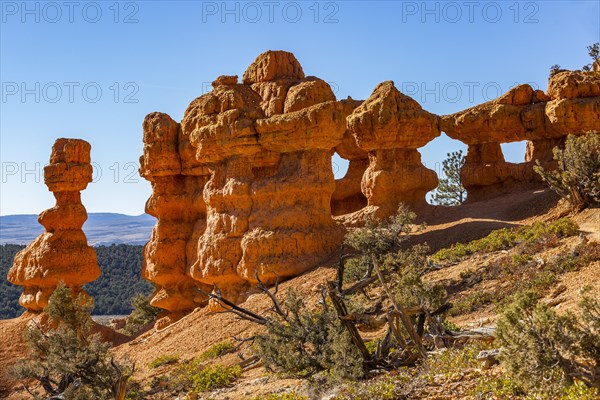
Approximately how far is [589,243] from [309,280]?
306 inches

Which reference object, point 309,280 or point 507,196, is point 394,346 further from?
point 507,196

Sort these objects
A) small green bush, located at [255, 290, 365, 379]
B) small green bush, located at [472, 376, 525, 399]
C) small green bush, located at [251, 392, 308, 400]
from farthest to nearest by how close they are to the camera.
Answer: small green bush, located at [255, 290, 365, 379] < small green bush, located at [251, 392, 308, 400] < small green bush, located at [472, 376, 525, 399]

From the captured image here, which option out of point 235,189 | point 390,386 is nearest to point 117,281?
point 235,189

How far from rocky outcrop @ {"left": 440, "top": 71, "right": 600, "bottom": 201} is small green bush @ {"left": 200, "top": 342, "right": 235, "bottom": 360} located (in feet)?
42.9

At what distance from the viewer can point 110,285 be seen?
206 ft

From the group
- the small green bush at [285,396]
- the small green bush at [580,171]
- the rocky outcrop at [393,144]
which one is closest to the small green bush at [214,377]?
the small green bush at [285,396]

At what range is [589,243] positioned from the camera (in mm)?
13359

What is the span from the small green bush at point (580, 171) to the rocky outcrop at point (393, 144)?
563 centimetres

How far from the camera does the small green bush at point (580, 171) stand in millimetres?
16016

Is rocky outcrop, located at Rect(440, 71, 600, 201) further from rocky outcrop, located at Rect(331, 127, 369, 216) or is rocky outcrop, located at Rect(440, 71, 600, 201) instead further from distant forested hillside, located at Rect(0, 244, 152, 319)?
distant forested hillside, located at Rect(0, 244, 152, 319)

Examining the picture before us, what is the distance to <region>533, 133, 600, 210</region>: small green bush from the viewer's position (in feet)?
52.5

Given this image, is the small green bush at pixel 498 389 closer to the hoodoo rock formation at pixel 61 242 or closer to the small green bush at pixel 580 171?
the small green bush at pixel 580 171

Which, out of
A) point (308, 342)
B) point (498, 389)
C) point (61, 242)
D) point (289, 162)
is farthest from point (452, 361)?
point (61, 242)

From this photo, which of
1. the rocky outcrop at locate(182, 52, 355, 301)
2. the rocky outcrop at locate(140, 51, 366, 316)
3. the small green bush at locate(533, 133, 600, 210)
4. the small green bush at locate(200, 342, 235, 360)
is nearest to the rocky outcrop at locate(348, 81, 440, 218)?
the rocky outcrop at locate(140, 51, 366, 316)
